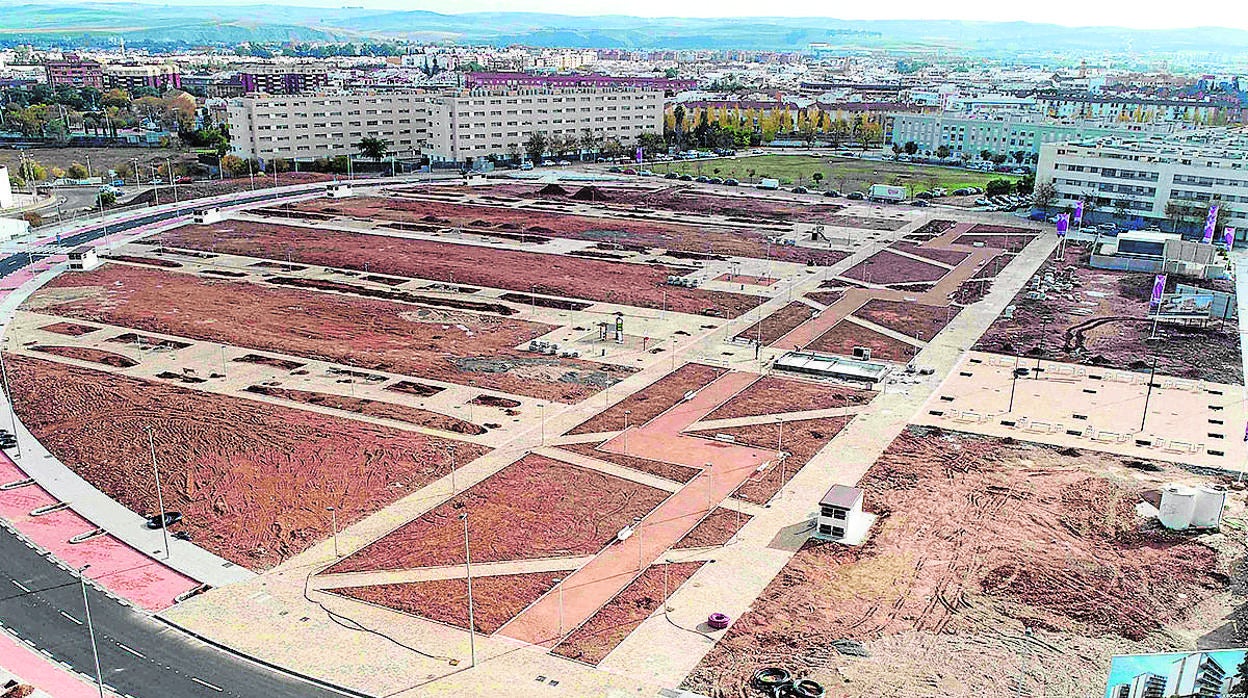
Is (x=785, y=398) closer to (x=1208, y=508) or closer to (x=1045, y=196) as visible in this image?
(x=1208, y=508)

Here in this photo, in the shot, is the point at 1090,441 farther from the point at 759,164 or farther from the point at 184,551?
the point at 759,164

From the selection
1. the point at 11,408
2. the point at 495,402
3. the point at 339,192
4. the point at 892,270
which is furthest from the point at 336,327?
the point at 339,192

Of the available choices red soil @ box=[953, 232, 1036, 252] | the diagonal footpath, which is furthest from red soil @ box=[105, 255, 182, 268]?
red soil @ box=[953, 232, 1036, 252]

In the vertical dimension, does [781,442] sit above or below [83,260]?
below

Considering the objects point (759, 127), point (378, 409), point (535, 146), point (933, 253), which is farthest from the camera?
point (759, 127)

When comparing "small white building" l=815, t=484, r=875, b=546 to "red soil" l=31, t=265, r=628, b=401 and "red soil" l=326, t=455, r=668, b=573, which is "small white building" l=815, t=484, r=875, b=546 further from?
"red soil" l=31, t=265, r=628, b=401

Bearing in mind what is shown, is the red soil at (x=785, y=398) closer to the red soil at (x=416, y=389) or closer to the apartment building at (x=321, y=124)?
the red soil at (x=416, y=389)

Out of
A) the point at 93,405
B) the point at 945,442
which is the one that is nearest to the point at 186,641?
the point at 93,405
